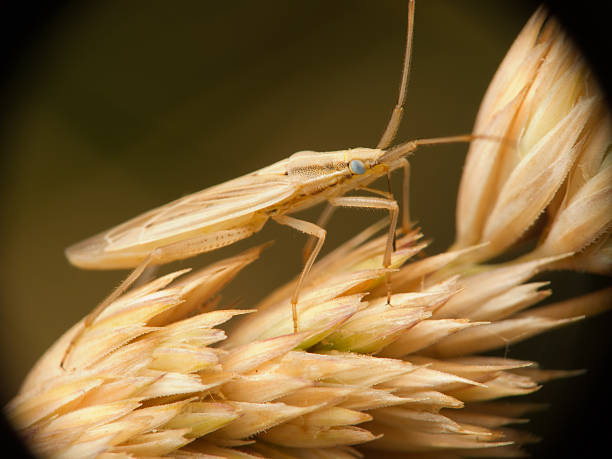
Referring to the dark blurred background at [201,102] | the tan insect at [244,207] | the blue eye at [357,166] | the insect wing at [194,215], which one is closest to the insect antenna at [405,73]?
the dark blurred background at [201,102]

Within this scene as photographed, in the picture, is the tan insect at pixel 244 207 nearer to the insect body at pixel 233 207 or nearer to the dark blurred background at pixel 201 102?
the insect body at pixel 233 207

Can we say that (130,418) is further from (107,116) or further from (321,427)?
(107,116)

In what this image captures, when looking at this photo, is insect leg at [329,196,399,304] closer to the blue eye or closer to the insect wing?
the blue eye

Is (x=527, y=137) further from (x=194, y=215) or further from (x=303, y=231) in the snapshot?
(x=194, y=215)

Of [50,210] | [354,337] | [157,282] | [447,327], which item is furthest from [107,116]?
[447,327]

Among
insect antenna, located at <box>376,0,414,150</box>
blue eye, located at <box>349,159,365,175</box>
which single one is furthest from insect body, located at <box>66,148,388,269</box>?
insect antenna, located at <box>376,0,414,150</box>

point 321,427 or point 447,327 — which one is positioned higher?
point 447,327

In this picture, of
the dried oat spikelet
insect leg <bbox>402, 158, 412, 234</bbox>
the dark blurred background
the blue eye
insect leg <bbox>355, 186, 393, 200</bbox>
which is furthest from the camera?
the blue eye
